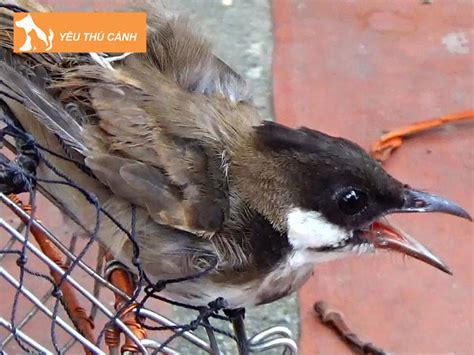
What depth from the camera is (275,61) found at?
2059 millimetres

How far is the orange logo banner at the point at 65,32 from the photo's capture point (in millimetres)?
1151

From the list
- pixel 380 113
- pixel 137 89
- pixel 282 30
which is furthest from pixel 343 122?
pixel 137 89

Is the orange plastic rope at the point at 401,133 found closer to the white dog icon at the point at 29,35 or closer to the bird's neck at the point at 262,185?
the bird's neck at the point at 262,185

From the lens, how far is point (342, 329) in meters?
1.65

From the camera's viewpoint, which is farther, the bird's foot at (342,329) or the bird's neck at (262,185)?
the bird's foot at (342,329)

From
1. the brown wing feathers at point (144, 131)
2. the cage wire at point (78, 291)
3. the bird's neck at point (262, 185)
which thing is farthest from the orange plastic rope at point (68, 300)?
the bird's neck at point (262, 185)

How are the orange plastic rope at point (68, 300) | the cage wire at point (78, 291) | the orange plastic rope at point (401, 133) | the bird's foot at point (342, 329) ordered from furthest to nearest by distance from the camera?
the orange plastic rope at point (401, 133), the bird's foot at point (342, 329), the orange plastic rope at point (68, 300), the cage wire at point (78, 291)

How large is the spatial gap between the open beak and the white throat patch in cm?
4

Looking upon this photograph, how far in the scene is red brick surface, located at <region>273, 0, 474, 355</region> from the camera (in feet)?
5.50

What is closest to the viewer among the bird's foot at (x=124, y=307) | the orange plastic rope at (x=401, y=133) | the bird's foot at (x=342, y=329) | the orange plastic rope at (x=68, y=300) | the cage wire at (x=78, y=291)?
the cage wire at (x=78, y=291)

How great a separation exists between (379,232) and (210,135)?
0.75 ft

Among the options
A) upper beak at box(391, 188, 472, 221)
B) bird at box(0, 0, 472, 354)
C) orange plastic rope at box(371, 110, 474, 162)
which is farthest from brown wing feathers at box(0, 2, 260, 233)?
orange plastic rope at box(371, 110, 474, 162)

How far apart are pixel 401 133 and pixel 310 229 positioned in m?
0.80

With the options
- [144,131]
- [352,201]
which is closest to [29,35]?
[144,131]
